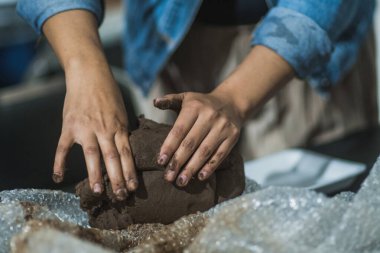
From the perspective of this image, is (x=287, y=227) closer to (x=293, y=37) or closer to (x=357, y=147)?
(x=293, y=37)

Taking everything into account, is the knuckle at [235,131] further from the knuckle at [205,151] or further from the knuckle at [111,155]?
the knuckle at [111,155]

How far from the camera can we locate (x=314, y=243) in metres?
0.59

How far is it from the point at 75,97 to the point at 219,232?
1.15 feet

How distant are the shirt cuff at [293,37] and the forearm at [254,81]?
0.01m

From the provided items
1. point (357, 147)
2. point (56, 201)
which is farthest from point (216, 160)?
point (357, 147)

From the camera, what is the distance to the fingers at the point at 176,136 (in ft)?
2.43

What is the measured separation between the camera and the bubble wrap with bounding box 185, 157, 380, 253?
573 millimetres

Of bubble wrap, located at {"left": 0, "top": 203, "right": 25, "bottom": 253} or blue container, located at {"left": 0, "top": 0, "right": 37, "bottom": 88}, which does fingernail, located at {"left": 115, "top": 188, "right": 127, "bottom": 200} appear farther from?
blue container, located at {"left": 0, "top": 0, "right": 37, "bottom": 88}

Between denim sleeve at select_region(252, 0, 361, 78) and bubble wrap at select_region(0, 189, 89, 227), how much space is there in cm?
→ 38

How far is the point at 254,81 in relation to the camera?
3.07 ft

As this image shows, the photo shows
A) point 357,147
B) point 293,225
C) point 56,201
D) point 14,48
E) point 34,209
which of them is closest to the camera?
point 293,225

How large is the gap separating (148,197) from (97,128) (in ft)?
0.37

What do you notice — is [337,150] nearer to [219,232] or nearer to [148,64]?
[148,64]

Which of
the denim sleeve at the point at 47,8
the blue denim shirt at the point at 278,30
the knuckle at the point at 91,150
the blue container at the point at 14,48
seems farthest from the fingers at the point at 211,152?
the blue container at the point at 14,48
